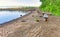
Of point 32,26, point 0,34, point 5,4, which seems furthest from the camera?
point 5,4

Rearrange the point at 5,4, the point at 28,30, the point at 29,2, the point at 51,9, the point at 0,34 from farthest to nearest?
the point at 5,4, the point at 29,2, the point at 51,9, the point at 28,30, the point at 0,34

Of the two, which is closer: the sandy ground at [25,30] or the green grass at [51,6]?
the sandy ground at [25,30]

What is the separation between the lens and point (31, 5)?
10.5m

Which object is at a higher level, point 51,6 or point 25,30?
point 25,30

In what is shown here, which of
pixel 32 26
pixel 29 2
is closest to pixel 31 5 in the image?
pixel 29 2

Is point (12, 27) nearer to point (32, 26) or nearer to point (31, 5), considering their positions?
point (32, 26)

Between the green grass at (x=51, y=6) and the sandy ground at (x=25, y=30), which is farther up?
the sandy ground at (x=25, y=30)

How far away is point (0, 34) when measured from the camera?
3588 mm

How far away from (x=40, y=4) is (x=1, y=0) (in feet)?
6.12

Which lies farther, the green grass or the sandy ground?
the green grass

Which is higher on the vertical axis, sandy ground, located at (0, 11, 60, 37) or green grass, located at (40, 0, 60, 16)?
sandy ground, located at (0, 11, 60, 37)

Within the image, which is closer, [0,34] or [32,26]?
[0,34]

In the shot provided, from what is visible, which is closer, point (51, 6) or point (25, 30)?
point (25, 30)

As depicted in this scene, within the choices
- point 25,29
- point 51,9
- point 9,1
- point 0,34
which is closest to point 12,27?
point 25,29
